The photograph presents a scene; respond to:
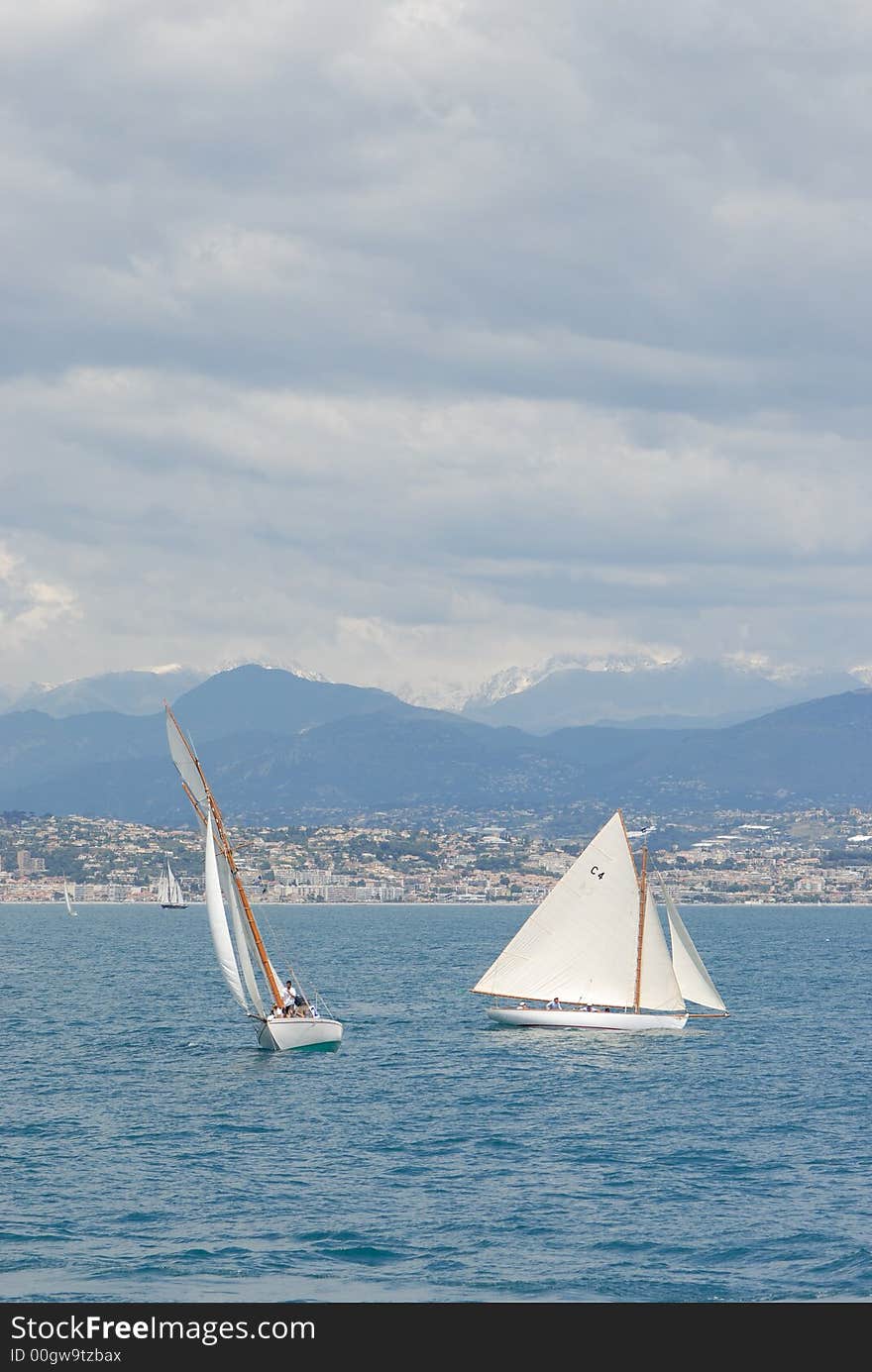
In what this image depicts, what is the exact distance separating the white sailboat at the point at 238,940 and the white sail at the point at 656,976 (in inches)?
726

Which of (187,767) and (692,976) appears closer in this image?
(187,767)

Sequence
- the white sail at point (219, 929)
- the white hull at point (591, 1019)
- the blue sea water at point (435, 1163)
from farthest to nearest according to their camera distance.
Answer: the white hull at point (591, 1019)
the white sail at point (219, 929)
the blue sea water at point (435, 1163)

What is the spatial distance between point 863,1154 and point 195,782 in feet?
137

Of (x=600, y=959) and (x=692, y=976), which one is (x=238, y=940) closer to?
(x=600, y=959)

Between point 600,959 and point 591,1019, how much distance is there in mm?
4125

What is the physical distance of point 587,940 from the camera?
90750 millimetres

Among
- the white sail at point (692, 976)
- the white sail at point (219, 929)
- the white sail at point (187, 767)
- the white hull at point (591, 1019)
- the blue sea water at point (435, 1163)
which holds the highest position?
the white sail at point (187, 767)

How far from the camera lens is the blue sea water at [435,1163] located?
40.8 meters

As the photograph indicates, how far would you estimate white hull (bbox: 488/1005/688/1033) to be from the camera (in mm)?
93250

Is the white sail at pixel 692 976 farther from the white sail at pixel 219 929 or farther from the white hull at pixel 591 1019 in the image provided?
the white sail at pixel 219 929

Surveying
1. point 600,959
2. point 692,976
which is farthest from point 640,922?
point 692,976

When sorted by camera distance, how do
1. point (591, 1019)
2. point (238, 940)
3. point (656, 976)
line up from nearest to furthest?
1. point (238, 940)
2. point (591, 1019)
3. point (656, 976)

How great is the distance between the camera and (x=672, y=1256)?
140 ft

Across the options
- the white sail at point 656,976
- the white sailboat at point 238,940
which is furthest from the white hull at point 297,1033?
the white sail at point 656,976
